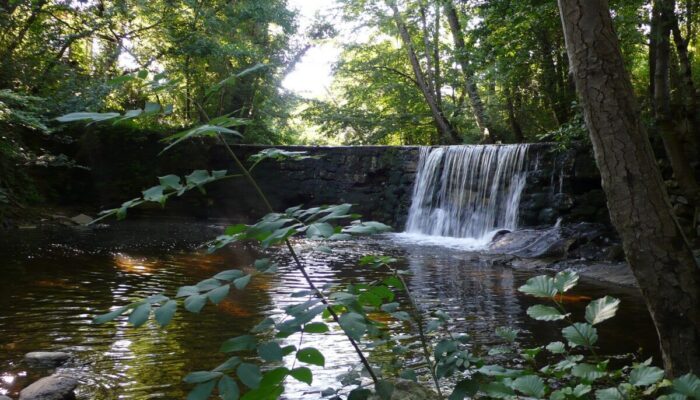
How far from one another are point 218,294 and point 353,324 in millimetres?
330

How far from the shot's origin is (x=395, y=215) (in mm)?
15414

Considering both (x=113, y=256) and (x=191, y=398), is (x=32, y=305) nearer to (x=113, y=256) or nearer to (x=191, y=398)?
(x=113, y=256)

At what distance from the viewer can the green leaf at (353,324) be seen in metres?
1.30

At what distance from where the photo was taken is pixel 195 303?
3.98 ft

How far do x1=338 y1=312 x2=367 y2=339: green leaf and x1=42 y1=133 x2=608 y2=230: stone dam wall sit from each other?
13564 mm

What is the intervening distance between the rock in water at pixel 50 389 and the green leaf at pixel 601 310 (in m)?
2.90

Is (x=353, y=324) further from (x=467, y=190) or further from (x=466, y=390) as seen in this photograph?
(x=467, y=190)

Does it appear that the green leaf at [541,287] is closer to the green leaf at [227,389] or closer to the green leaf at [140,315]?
the green leaf at [227,389]

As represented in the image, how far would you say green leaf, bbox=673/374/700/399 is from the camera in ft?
4.79

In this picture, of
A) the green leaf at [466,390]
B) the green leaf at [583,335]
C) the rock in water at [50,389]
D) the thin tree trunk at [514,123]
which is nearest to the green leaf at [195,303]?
the green leaf at [466,390]

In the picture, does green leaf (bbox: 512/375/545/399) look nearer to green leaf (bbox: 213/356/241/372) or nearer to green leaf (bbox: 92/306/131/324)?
green leaf (bbox: 213/356/241/372)

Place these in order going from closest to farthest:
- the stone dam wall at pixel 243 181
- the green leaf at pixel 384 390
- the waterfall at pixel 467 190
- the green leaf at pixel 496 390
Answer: the green leaf at pixel 384 390, the green leaf at pixel 496 390, the waterfall at pixel 467 190, the stone dam wall at pixel 243 181

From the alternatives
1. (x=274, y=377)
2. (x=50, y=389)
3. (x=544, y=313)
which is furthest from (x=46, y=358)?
(x=544, y=313)

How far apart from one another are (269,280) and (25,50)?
34.5 ft
